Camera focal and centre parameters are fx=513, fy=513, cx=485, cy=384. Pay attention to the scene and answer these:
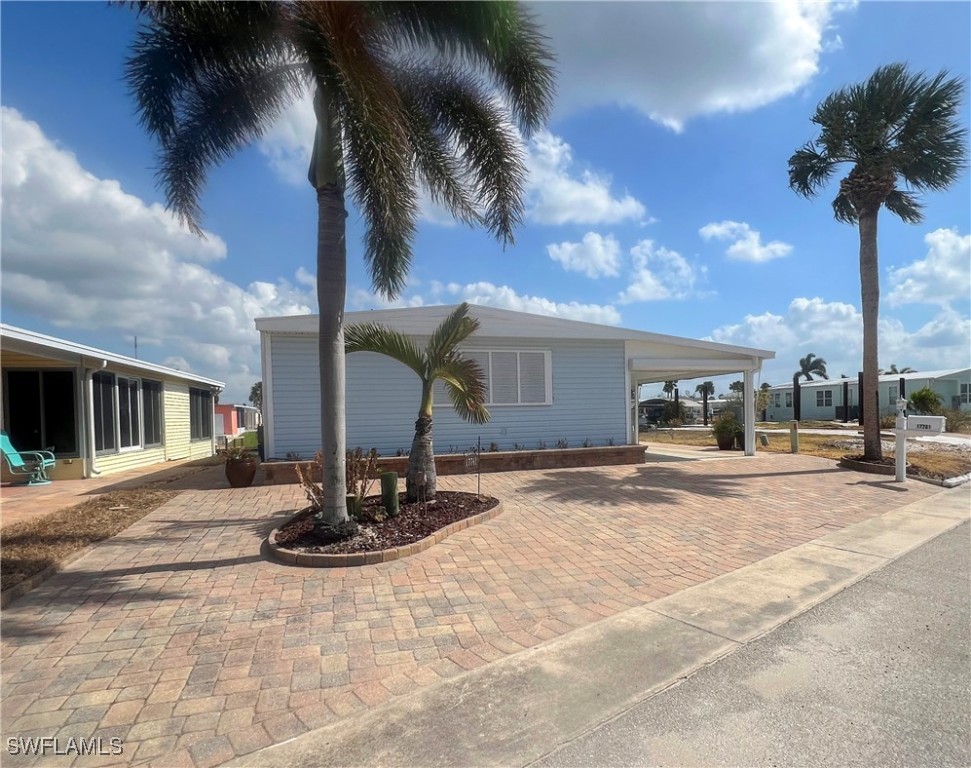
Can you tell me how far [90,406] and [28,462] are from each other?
1535 mm

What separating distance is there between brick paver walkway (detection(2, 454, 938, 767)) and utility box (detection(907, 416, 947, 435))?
3715mm

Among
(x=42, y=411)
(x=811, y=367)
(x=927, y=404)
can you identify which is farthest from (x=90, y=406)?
(x=811, y=367)

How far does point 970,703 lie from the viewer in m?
2.84

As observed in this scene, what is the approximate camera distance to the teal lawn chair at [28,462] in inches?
391

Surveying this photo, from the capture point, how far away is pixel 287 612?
399 cm

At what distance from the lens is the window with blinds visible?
11.8 meters

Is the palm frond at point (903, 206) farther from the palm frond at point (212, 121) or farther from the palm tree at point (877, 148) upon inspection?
the palm frond at point (212, 121)

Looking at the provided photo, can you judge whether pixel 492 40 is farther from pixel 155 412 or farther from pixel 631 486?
pixel 155 412

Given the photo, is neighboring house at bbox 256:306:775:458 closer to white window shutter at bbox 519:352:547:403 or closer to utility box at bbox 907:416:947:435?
white window shutter at bbox 519:352:547:403

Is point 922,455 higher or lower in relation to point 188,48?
lower

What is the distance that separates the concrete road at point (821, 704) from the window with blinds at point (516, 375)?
8.25 meters

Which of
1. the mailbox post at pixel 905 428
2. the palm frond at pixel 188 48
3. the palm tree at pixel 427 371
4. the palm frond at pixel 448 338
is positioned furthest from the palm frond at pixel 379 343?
the mailbox post at pixel 905 428

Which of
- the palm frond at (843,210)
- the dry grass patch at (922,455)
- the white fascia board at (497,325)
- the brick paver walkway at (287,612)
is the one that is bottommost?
the dry grass patch at (922,455)

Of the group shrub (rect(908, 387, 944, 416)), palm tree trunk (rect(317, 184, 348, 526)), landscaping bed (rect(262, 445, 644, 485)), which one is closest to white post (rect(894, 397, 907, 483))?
landscaping bed (rect(262, 445, 644, 485))
